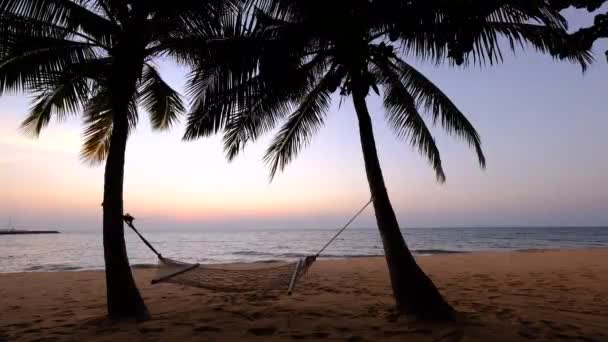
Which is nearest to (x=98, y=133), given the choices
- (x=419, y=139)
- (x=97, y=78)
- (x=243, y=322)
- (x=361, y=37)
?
(x=97, y=78)

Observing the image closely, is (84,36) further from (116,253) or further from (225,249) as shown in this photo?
(225,249)

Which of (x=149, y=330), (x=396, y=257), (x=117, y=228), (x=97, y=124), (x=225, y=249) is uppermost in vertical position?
(x=97, y=124)

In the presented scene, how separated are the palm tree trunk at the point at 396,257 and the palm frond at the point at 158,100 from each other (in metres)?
3.48

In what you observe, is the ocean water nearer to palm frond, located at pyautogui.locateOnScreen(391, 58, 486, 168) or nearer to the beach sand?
the beach sand

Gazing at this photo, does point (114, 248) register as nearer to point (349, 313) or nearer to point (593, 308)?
point (349, 313)

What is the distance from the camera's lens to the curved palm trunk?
493 centimetres

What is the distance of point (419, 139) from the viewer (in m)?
6.57

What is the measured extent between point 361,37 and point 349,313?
345cm

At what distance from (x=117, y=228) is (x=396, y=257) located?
338 cm

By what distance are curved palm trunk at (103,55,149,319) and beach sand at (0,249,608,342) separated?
0.85 feet

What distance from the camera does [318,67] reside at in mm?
6297

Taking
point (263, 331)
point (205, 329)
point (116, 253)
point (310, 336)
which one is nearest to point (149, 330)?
point (205, 329)

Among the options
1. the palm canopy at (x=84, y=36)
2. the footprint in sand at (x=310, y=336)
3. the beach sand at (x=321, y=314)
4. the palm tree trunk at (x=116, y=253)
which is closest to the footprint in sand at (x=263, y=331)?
the beach sand at (x=321, y=314)

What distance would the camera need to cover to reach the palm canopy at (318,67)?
4551 mm
